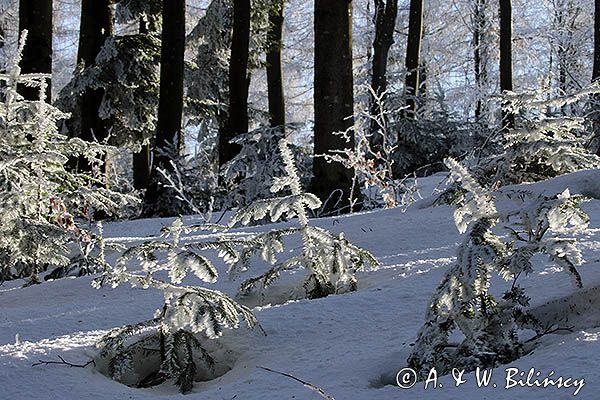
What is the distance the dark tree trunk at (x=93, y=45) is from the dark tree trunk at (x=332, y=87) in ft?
16.4

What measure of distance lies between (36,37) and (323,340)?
704 centimetres

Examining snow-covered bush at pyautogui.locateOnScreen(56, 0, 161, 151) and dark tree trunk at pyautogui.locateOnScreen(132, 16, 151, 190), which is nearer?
snow-covered bush at pyautogui.locateOnScreen(56, 0, 161, 151)

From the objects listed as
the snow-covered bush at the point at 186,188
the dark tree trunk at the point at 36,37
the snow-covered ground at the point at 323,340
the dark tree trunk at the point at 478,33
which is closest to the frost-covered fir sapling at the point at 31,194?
the snow-covered ground at the point at 323,340

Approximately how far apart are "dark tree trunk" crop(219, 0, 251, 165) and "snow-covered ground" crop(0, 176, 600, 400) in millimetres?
7861

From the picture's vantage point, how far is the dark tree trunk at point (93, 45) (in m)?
10.7

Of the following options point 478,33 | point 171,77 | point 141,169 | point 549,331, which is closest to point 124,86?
point 171,77

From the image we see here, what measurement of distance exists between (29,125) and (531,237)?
10.1 ft

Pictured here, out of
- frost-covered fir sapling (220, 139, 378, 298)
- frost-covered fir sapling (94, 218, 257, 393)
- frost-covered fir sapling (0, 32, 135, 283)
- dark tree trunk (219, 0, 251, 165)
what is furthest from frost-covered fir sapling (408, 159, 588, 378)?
dark tree trunk (219, 0, 251, 165)

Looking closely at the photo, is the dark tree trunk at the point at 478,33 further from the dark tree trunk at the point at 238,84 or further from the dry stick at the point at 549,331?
the dry stick at the point at 549,331

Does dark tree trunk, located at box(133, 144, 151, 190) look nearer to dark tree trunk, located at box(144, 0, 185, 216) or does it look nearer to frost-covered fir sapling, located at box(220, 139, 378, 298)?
dark tree trunk, located at box(144, 0, 185, 216)

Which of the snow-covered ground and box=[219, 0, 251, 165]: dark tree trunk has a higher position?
box=[219, 0, 251, 165]: dark tree trunk

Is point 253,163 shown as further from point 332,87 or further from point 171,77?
point 332,87

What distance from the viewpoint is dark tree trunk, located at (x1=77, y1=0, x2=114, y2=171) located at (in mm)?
10688

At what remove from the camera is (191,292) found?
206 cm
